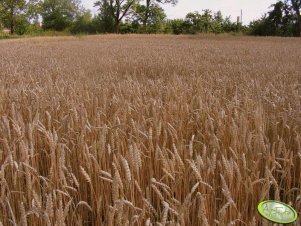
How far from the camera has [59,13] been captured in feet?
138

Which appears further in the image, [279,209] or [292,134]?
[292,134]

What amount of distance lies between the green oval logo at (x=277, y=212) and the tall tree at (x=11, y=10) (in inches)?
1326

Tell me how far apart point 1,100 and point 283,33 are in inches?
1161

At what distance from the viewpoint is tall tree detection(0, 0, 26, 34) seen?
29.9 meters

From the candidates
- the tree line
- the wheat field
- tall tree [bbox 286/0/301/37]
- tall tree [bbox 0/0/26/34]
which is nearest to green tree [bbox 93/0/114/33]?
the tree line

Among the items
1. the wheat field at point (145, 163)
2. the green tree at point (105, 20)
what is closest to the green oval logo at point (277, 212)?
the wheat field at point (145, 163)

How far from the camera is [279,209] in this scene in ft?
2.13

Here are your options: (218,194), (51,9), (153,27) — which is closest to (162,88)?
(218,194)

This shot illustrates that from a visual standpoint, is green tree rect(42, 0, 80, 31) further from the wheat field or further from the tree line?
the wheat field

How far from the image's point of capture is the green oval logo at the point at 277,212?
2.03 feet

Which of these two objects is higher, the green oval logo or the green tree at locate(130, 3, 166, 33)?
the green tree at locate(130, 3, 166, 33)

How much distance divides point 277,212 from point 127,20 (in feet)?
128

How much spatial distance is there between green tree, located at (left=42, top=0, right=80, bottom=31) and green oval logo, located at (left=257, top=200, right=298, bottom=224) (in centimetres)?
4299

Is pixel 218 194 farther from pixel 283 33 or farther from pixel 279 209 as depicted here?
pixel 283 33
